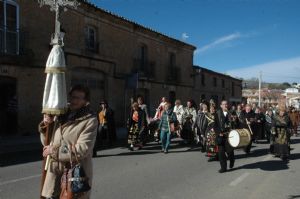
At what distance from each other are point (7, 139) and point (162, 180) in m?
9.81

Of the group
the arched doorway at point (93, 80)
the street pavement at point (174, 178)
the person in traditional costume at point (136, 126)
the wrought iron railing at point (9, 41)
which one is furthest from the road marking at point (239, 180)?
the arched doorway at point (93, 80)

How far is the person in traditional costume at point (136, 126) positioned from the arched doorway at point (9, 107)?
6222 millimetres

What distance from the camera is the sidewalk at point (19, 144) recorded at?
14.0 meters

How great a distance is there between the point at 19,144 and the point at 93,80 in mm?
8725

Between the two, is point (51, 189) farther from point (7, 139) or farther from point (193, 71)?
point (193, 71)

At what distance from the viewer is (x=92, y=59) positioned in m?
22.7

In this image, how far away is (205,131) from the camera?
37.3 feet

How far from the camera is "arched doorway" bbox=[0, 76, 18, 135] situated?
1811cm

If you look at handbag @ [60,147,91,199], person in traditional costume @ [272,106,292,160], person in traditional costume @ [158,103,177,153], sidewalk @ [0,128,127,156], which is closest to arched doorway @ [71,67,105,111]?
sidewalk @ [0,128,127,156]

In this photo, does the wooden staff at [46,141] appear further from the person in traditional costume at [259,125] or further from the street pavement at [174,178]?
the person in traditional costume at [259,125]

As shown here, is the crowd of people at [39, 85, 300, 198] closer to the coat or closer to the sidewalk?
the coat

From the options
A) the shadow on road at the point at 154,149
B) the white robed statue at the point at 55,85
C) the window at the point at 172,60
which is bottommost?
the shadow on road at the point at 154,149

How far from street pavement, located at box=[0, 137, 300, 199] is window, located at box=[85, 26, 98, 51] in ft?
36.0

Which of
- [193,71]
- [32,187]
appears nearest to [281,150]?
[32,187]
